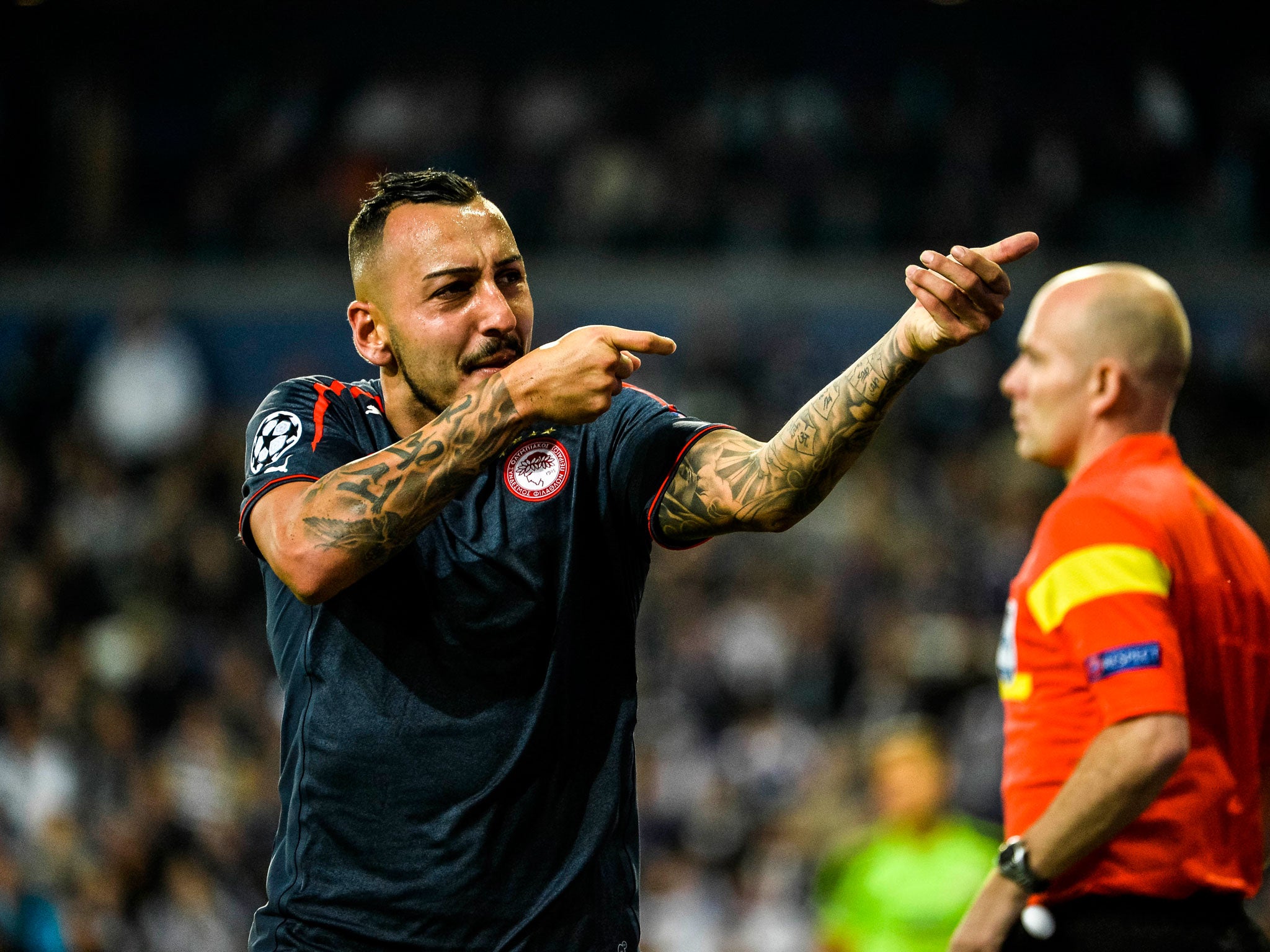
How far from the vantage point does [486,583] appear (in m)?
2.60

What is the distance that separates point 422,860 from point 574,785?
304 mm

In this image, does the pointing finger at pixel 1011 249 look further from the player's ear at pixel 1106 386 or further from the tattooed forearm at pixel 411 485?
the tattooed forearm at pixel 411 485

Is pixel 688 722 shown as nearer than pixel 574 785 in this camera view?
No

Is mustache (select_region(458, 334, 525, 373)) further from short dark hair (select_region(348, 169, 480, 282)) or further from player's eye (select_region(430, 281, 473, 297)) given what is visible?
short dark hair (select_region(348, 169, 480, 282))

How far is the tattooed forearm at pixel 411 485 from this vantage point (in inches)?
94.6

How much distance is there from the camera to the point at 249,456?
274 centimetres

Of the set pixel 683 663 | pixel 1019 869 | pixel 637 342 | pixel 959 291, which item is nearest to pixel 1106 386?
pixel 959 291

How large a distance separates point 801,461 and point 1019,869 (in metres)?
0.92

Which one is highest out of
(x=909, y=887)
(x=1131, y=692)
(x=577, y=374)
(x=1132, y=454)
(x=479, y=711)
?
(x=577, y=374)

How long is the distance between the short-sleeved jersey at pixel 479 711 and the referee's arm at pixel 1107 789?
0.79m

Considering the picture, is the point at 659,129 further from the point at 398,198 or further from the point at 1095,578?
the point at 1095,578

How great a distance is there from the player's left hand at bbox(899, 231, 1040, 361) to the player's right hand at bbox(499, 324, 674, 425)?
1.45 ft

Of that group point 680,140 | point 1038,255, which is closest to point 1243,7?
point 1038,255

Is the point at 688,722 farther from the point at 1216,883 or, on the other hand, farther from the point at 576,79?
the point at 576,79
